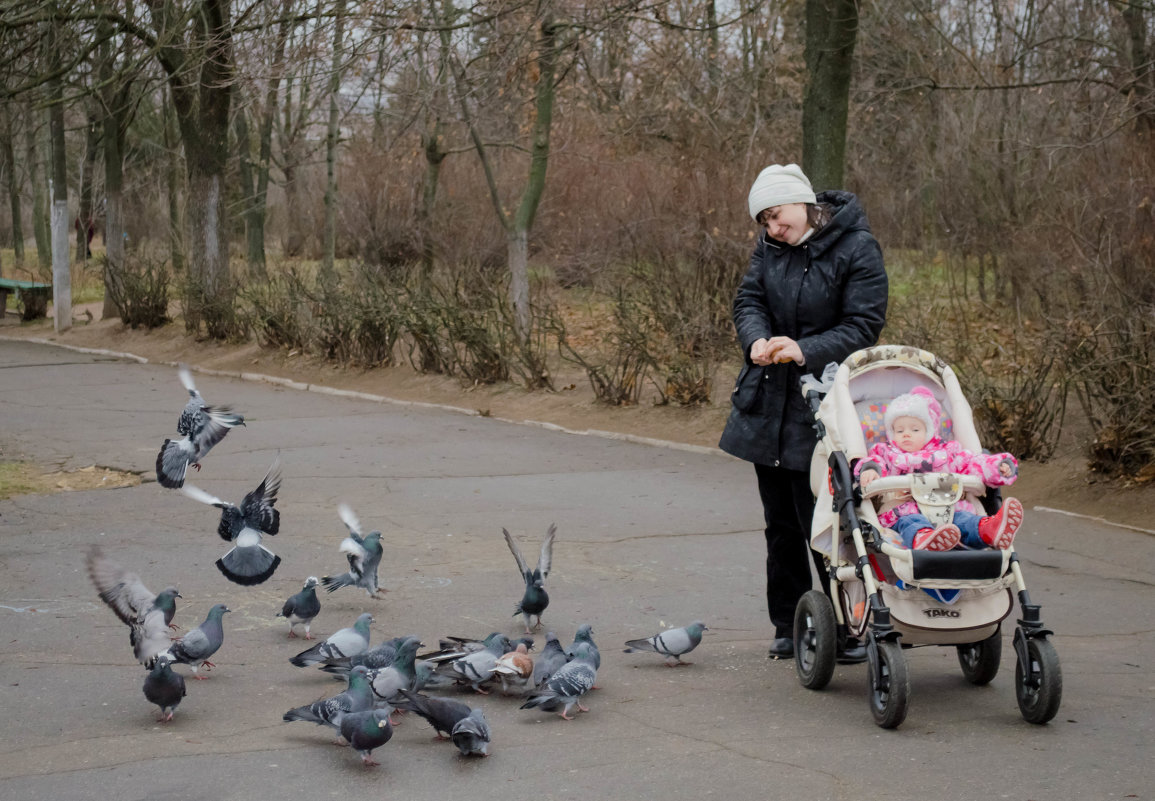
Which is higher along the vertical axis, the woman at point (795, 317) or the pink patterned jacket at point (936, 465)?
the woman at point (795, 317)

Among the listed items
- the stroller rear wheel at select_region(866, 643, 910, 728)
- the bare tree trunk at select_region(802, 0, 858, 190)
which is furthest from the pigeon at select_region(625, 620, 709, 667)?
the bare tree trunk at select_region(802, 0, 858, 190)

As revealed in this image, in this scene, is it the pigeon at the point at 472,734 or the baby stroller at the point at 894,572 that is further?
the baby stroller at the point at 894,572

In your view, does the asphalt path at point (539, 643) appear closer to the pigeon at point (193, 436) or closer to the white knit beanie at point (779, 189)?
the pigeon at point (193, 436)

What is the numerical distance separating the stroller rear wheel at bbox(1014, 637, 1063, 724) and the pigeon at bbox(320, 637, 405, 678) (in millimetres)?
2340

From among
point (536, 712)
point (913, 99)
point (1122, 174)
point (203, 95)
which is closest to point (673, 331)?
point (1122, 174)

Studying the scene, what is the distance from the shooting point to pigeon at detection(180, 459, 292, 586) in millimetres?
6086

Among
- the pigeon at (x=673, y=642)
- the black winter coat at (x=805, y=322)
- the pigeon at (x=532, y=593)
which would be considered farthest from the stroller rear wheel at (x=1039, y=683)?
the pigeon at (x=532, y=593)

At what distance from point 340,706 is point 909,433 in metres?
2.38

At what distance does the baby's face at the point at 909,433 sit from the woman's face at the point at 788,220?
90cm

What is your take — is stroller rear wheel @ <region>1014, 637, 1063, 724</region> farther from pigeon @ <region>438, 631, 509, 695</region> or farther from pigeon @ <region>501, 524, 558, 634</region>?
pigeon @ <region>501, 524, 558, 634</region>

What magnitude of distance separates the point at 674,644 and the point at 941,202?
57.2 feet

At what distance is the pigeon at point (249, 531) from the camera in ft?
20.0

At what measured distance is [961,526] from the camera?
4.81 meters

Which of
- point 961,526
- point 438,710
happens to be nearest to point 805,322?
point 961,526
